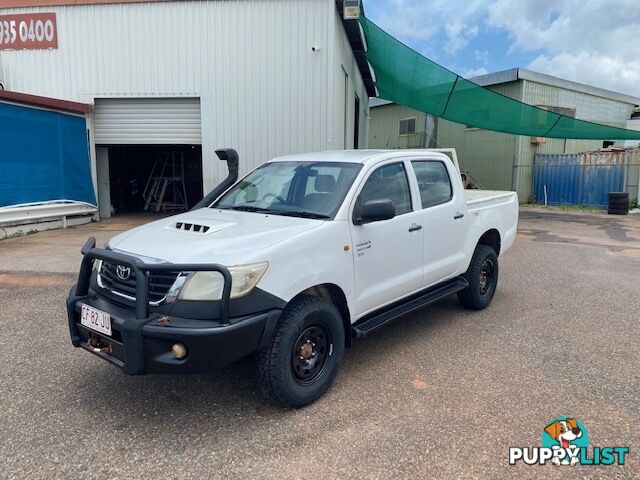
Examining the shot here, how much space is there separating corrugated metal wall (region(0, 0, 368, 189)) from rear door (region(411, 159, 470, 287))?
277 inches

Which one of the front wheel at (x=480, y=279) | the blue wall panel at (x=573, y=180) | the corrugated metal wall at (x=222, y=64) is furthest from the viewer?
the blue wall panel at (x=573, y=180)

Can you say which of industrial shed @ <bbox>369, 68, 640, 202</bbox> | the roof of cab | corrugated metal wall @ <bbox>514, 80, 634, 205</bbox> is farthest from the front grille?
corrugated metal wall @ <bbox>514, 80, 634, 205</bbox>

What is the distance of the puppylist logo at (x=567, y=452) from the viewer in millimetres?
2834

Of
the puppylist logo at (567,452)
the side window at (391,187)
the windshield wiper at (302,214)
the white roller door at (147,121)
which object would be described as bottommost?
the puppylist logo at (567,452)

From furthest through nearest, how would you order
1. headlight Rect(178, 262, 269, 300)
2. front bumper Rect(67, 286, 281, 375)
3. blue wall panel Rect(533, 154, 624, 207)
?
blue wall panel Rect(533, 154, 624, 207), headlight Rect(178, 262, 269, 300), front bumper Rect(67, 286, 281, 375)

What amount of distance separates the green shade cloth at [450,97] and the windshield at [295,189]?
8.14 metres

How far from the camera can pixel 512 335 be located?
15.8 ft

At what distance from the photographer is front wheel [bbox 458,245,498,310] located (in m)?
5.38

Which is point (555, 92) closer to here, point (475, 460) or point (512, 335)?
point (512, 335)

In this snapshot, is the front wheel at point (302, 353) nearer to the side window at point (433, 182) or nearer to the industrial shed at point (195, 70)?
the side window at point (433, 182)

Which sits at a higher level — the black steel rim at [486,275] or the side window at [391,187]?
the side window at [391,187]

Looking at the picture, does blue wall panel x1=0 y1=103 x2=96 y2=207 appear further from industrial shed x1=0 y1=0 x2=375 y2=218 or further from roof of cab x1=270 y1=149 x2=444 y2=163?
roof of cab x1=270 y1=149 x2=444 y2=163

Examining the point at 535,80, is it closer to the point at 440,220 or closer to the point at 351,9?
the point at 351,9

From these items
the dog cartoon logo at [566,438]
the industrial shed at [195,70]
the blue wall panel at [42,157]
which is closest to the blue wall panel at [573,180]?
the industrial shed at [195,70]
